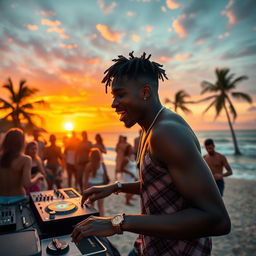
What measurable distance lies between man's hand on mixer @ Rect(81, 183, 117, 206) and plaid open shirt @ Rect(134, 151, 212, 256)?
2.00 ft

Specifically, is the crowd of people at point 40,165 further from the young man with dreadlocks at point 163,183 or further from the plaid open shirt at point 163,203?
the plaid open shirt at point 163,203

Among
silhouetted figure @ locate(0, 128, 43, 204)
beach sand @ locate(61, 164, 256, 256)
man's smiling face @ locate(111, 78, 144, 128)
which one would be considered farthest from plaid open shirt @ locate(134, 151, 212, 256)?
beach sand @ locate(61, 164, 256, 256)

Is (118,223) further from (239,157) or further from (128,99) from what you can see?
(239,157)

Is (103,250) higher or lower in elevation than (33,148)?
lower

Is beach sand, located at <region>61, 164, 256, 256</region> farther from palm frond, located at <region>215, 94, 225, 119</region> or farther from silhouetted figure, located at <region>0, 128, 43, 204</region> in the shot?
palm frond, located at <region>215, 94, 225, 119</region>

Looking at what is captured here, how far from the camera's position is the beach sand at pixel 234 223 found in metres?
4.03

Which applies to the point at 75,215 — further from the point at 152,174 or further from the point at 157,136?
the point at 157,136

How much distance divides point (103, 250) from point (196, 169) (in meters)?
0.76

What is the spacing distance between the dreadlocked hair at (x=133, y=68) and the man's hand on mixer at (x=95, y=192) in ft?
3.02

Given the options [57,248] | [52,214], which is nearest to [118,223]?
[57,248]

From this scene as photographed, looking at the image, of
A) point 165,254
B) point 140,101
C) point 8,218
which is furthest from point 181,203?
point 8,218

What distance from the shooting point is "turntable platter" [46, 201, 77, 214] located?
5.05 feet

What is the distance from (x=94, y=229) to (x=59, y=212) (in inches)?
25.3

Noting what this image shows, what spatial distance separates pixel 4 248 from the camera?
1.08m
